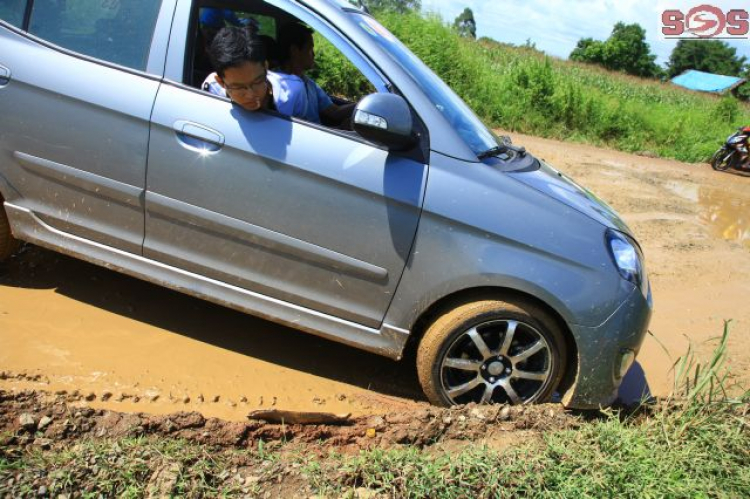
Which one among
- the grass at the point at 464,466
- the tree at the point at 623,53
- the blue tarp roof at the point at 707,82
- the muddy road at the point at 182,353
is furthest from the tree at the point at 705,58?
the grass at the point at 464,466

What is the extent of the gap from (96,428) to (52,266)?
74.6 inches

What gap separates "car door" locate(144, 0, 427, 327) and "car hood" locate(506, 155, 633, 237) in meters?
0.60

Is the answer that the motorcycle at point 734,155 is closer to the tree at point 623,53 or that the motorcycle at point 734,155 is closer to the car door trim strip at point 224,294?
the car door trim strip at point 224,294

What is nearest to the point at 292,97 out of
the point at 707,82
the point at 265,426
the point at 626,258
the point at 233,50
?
the point at 233,50

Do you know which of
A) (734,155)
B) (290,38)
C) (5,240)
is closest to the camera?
(5,240)

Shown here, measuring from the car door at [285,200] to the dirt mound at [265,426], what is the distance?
21.6 inches

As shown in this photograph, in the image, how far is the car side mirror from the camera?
9.48 ft

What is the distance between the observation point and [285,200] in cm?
308

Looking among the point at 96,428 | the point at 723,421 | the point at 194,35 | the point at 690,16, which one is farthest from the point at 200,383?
the point at 690,16

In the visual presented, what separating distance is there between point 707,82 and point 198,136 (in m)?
60.8

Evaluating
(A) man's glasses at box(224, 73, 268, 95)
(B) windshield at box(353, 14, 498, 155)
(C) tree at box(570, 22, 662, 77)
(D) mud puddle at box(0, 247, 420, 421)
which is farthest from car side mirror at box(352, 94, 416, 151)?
(C) tree at box(570, 22, 662, 77)

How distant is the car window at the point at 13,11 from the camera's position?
3.39 meters

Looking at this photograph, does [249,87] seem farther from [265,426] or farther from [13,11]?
[265,426]

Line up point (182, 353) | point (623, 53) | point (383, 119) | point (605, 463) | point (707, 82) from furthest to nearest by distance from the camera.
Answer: point (623, 53) < point (707, 82) < point (182, 353) < point (383, 119) < point (605, 463)
